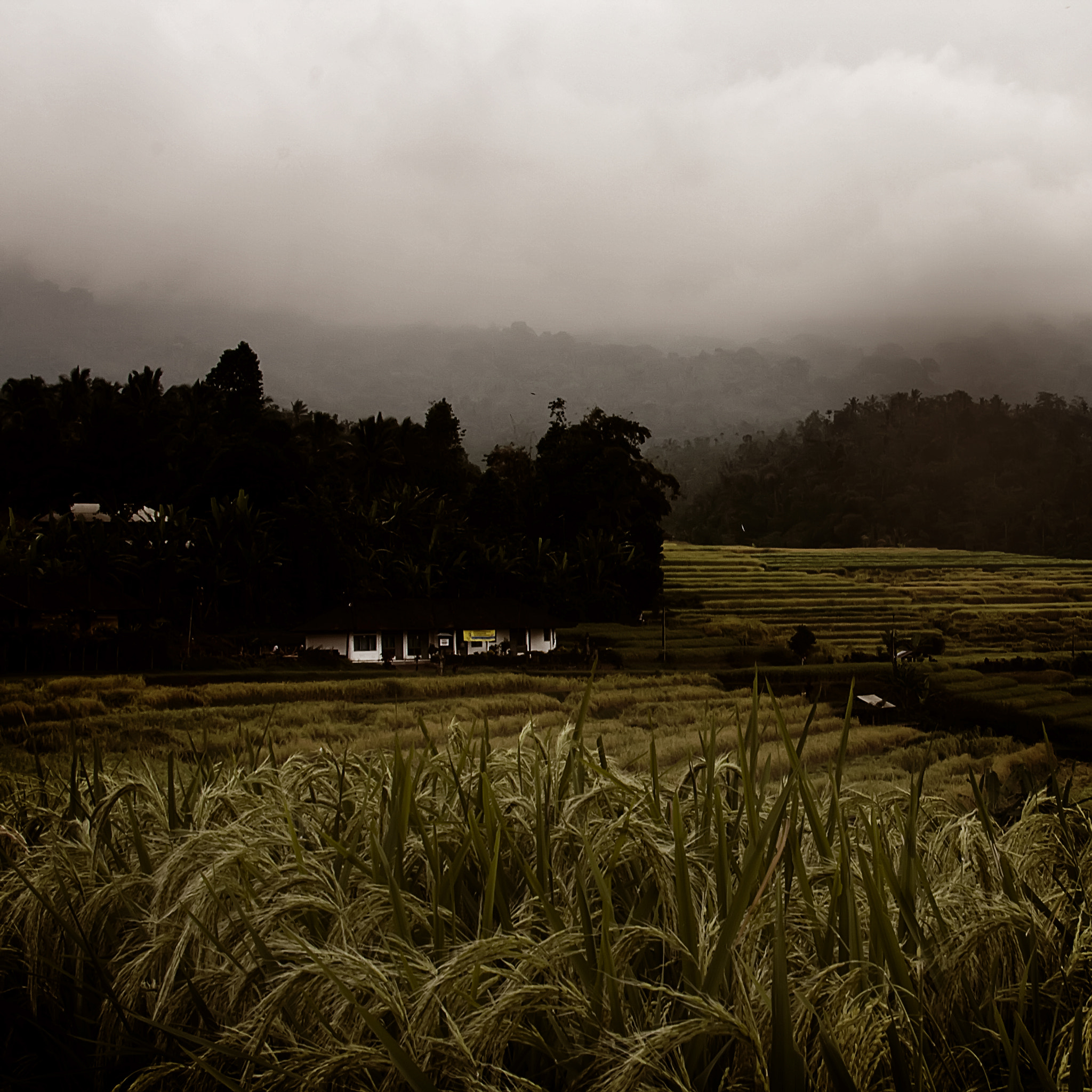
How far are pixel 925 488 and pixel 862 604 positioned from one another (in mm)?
2494

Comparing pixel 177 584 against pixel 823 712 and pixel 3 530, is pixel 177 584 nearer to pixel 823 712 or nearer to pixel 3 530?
pixel 3 530

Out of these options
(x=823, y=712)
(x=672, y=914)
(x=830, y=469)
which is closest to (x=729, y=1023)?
(x=672, y=914)

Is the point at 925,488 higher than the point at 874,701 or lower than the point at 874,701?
higher

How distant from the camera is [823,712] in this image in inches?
261

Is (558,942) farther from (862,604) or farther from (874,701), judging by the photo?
(862,604)

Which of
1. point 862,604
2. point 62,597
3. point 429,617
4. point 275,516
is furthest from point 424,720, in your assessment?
point 862,604

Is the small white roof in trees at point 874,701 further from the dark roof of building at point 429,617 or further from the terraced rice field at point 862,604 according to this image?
the dark roof of building at point 429,617

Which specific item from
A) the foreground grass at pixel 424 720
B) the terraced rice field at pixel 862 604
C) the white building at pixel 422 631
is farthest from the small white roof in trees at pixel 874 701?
the white building at pixel 422 631

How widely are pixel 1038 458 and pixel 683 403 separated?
45.6 feet

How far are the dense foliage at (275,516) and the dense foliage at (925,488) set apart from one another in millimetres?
1449

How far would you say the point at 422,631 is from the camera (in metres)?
7.23

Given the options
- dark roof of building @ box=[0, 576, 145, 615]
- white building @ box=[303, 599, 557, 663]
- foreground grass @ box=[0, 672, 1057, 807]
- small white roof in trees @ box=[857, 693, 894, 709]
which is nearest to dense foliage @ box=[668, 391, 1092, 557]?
small white roof in trees @ box=[857, 693, 894, 709]

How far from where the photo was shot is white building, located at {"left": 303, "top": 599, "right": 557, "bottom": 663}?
6992 mm

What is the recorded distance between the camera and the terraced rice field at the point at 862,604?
7777 mm
